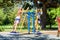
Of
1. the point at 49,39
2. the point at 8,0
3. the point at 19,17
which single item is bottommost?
the point at 49,39

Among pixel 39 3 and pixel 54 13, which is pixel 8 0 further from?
pixel 54 13

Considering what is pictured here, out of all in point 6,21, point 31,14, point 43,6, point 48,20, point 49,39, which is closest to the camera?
point 49,39

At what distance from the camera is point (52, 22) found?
2320 cm

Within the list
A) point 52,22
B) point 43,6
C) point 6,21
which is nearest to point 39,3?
point 43,6

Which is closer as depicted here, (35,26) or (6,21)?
(35,26)

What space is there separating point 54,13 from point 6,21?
6.87 metres

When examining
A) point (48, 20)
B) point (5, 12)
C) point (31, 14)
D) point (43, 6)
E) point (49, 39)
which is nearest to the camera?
point (49, 39)

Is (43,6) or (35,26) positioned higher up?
(43,6)

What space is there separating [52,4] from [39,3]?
1.36 metres

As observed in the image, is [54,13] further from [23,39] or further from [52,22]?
[23,39]

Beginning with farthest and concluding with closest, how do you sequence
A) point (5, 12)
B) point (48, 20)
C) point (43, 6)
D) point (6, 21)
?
point (6, 21) < point (5, 12) < point (48, 20) < point (43, 6)

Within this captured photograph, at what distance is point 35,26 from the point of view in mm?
16562

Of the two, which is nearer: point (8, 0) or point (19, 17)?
point (8, 0)

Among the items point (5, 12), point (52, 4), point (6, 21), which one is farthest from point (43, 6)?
point (6, 21)
